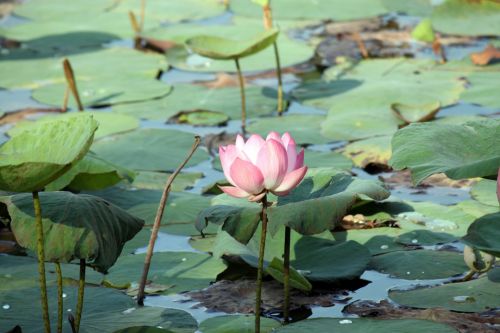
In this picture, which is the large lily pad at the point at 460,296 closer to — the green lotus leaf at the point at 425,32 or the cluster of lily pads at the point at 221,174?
the cluster of lily pads at the point at 221,174

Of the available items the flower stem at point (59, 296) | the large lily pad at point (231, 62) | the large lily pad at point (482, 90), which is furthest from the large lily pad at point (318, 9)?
the flower stem at point (59, 296)

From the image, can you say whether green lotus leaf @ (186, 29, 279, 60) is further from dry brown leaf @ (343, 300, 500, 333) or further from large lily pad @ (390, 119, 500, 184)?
dry brown leaf @ (343, 300, 500, 333)

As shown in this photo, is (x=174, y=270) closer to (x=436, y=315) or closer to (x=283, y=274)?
(x=283, y=274)

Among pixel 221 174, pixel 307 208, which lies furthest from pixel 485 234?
pixel 221 174

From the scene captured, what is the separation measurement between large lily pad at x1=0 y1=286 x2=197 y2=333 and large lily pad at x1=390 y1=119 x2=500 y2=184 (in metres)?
0.65

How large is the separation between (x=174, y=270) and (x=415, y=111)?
158 cm

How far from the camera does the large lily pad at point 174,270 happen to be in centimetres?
272

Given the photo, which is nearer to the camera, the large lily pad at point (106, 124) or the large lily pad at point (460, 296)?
the large lily pad at point (460, 296)

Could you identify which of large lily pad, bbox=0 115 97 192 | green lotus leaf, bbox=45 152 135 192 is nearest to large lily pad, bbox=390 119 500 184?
large lily pad, bbox=0 115 97 192

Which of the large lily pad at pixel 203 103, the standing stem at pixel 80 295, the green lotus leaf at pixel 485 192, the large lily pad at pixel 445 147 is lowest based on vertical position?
the large lily pad at pixel 203 103

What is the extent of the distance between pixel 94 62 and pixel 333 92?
136cm

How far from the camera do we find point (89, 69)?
16.6 feet

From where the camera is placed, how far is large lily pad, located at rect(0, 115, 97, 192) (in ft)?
6.35

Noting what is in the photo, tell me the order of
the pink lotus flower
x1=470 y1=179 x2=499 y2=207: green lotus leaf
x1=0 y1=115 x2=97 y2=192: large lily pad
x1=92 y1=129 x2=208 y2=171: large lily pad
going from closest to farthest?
x1=0 y1=115 x2=97 y2=192: large lily pad, the pink lotus flower, x1=470 y1=179 x2=499 y2=207: green lotus leaf, x1=92 y1=129 x2=208 y2=171: large lily pad
